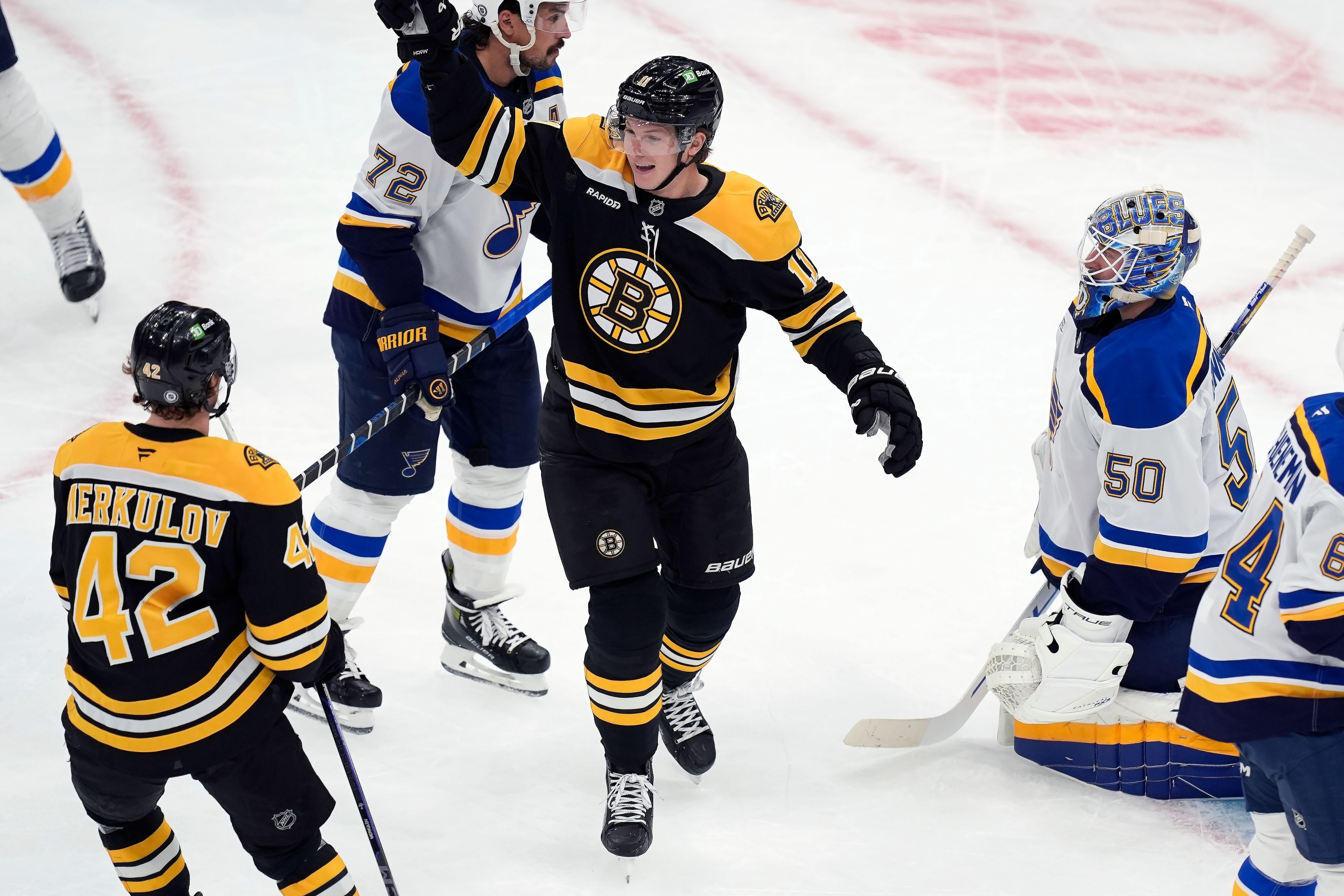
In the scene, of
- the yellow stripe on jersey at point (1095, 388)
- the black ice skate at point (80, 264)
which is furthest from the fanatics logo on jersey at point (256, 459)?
the black ice skate at point (80, 264)

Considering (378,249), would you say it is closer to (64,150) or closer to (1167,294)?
(1167,294)

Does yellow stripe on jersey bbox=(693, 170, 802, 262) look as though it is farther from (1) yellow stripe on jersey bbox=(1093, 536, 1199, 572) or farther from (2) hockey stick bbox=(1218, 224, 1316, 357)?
(2) hockey stick bbox=(1218, 224, 1316, 357)

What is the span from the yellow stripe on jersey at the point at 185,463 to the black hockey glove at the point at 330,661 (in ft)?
0.88

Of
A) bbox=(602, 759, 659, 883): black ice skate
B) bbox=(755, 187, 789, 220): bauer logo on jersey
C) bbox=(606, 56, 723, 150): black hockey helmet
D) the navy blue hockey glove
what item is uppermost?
bbox=(606, 56, 723, 150): black hockey helmet

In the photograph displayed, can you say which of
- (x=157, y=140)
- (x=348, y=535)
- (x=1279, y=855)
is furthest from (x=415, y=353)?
(x=157, y=140)

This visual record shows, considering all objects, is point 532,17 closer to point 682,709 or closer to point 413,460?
point 413,460

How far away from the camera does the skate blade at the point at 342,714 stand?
277 centimetres

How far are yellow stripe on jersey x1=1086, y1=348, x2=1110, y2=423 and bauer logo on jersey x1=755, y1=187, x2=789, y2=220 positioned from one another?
0.58 metres

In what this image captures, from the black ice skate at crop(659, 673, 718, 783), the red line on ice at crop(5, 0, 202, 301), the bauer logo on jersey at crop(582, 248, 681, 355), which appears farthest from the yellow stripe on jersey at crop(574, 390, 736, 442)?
the red line on ice at crop(5, 0, 202, 301)

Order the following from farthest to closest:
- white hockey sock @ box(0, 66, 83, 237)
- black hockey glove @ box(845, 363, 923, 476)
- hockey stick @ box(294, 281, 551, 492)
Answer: white hockey sock @ box(0, 66, 83, 237), hockey stick @ box(294, 281, 551, 492), black hockey glove @ box(845, 363, 923, 476)

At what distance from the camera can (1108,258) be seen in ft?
7.43

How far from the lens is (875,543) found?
3.44 metres

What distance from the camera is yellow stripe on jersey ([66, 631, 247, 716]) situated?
1.86 meters

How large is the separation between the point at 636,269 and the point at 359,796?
0.97 m
